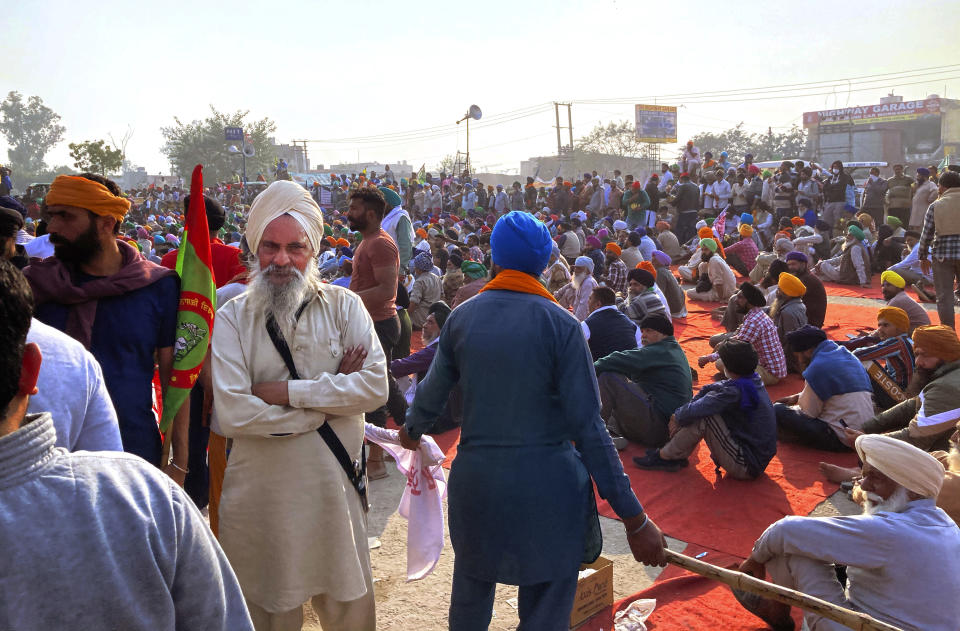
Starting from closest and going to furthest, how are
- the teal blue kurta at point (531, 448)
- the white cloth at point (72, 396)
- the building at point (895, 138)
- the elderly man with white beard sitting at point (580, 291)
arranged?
the white cloth at point (72, 396) < the teal blue kurta at point (531, 448) < the elderly man with white beard sitting at point (580, 291) < the building at point (895, 138)

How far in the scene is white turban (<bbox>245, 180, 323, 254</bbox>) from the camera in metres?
2.54

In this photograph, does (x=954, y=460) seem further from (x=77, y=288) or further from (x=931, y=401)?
(x=77, y=288)

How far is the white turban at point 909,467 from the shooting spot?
8.87ft

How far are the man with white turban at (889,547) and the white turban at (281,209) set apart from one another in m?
2.29

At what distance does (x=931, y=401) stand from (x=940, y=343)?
458mm

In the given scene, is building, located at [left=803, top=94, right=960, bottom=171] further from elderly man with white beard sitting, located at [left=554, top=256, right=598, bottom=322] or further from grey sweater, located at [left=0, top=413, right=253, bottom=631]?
grey sweater, located at [left=0, top=413, right=253, bottom=631]

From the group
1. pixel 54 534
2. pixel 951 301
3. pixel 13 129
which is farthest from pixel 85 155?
pixel 13 129

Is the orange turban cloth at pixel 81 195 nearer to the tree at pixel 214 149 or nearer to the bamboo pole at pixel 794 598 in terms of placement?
the bamboo pole at pixel 794 598

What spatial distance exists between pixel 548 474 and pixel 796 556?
1.39 metres

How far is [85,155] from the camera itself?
113 feet

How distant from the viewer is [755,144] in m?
60.3

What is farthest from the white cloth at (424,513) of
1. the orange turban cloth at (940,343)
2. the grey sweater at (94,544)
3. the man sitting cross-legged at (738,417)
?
the orange turban cloth at (940,343)

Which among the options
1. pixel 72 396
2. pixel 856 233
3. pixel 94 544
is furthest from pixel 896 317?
pixel 856 233

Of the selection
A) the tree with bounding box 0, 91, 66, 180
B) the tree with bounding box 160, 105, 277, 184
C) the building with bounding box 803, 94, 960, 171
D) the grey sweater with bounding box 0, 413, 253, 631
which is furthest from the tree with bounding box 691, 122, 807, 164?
the tree with bounding box 0, 91, 66, 180
